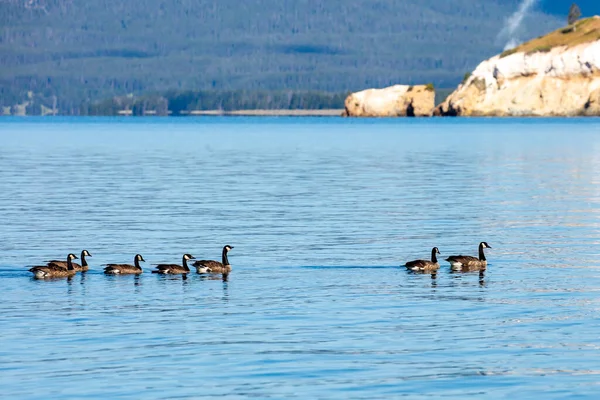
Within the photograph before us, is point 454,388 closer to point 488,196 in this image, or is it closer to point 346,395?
point 346,395

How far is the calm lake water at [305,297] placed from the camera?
2292cm

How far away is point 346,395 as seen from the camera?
70.8ft

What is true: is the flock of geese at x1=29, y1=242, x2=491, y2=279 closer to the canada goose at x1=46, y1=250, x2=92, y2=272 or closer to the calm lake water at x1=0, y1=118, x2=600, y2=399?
the canada goose at x1=46, y1=250, x2=92, y2=272

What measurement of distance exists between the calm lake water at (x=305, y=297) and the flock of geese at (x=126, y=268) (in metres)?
0.36

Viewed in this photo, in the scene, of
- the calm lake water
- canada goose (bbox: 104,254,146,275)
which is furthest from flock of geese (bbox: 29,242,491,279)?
the calm lake water

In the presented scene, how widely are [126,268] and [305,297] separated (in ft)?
20.1

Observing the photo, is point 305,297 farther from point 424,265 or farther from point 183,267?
point 424,265

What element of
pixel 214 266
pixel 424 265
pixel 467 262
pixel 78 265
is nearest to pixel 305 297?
pixel 214 266

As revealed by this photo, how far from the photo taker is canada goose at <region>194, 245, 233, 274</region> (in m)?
35.2

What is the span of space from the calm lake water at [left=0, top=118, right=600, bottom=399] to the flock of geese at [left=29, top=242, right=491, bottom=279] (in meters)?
0.36

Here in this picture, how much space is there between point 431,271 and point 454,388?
14026 millimetres

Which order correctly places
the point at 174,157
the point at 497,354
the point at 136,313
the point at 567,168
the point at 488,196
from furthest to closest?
the point at 174,157 < the point at 567,168 < the point at 488,196 < the point at 136,313 < the point at 497,354

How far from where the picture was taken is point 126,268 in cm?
3466

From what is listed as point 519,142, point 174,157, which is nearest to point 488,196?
point 174,157
